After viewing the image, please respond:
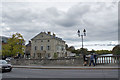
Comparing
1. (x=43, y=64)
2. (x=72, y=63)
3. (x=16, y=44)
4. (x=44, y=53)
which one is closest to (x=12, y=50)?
(x=16, y=44)

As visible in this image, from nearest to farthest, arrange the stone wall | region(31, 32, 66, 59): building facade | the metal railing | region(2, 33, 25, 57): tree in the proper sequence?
the metal railing
the stone wall
region(2, 33, 25, 57): tree
region(31, 32, 66, 59): building facade

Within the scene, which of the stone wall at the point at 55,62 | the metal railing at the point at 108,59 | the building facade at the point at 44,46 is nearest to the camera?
the metal railing at the point at 108,59

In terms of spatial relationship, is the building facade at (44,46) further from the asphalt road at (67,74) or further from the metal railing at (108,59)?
the asphalt road at (67,74)

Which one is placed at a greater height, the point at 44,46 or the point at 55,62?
the point at 44,46

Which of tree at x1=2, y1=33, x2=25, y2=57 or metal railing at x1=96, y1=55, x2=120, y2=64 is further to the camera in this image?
tree at x1=2, y1=33, x2=25, y2=57

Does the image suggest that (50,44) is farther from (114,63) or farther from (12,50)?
(114,63)

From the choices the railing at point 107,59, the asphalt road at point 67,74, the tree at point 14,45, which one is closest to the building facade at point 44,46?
the tree at point 14,45

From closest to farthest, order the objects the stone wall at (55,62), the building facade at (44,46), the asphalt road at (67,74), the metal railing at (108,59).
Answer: the asphalt road at (67,74) → the metal railing at (108,59) → the stone wall at (55,62) → the building facade at (44,46)

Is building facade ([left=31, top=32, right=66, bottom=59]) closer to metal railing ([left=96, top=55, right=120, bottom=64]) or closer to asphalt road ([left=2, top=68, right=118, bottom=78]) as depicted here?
metal railing ([left=96, top=55, right=120, bottom=64])

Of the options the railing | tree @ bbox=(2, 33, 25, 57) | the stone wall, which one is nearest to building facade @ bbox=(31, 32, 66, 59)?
tree @ bbox=(2, 33, 25, 57)

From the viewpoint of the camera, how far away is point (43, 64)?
74.0 ft

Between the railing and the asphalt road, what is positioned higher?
the railing

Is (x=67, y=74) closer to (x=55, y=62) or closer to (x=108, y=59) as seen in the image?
(x=108, y=59)

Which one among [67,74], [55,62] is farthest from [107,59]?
[67,74]
